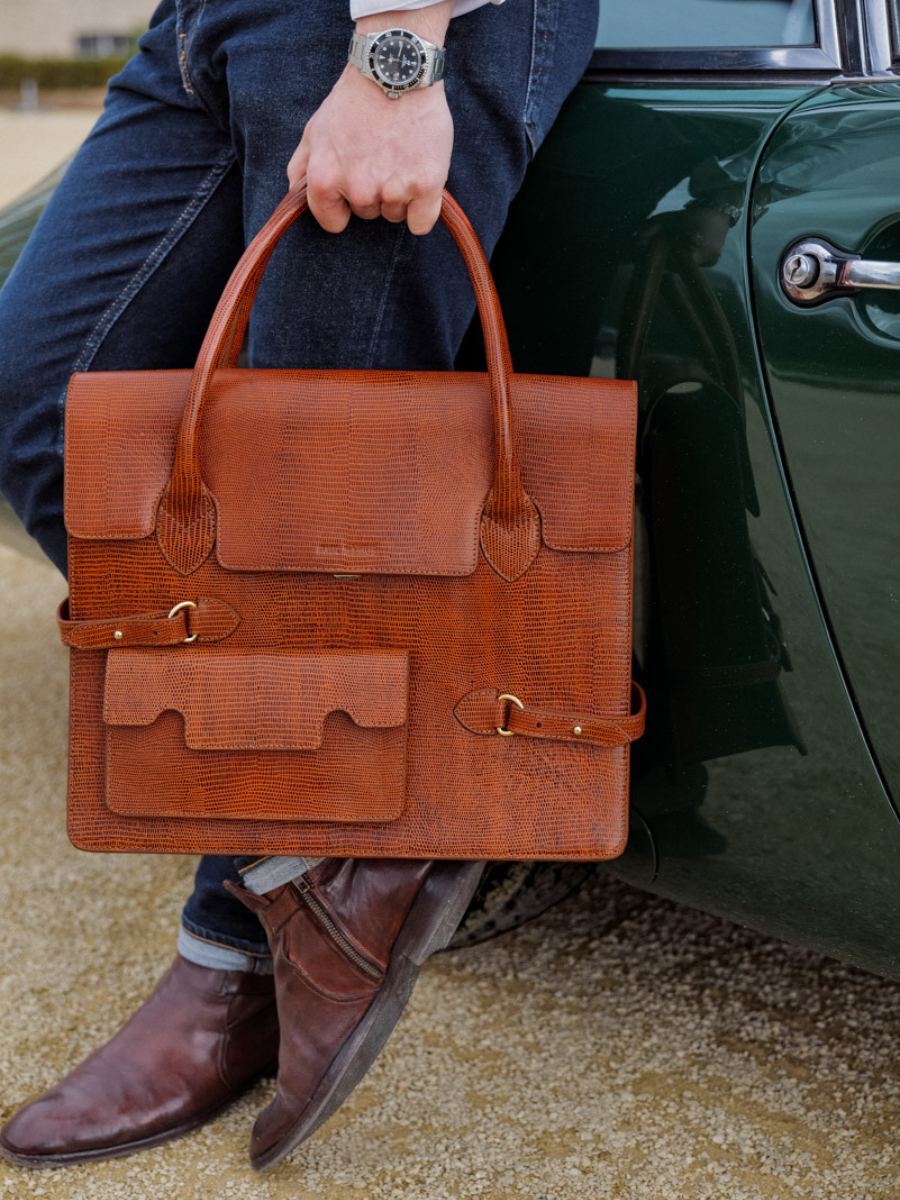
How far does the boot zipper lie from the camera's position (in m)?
1.57

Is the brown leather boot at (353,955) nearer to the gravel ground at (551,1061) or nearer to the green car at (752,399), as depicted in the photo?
the gravel ground at (551,1061)

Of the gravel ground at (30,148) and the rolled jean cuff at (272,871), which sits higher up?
the rolled jean cuff at (272,871)

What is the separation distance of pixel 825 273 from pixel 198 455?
686 mm

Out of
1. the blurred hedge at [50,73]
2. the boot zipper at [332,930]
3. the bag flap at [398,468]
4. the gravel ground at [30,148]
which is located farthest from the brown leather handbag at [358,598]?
the blurred hedge at [50,73]

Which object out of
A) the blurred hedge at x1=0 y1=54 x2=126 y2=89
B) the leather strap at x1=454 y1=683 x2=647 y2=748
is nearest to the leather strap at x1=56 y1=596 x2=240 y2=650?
the leather strap at x1=454 y1=683 x2=647 y2=748

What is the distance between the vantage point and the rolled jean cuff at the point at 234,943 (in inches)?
71.9

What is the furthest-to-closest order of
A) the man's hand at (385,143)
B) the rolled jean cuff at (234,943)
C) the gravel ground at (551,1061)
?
1. the rolled jean cuff at (234,943)
2. the gravel ground at (551,1061)
3. the man's hand at (385,143)

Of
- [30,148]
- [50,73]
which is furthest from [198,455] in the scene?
[50,73]

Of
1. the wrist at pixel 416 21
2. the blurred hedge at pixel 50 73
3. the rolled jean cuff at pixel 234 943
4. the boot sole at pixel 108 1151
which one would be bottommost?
the blurred hedge at pixel 50 73

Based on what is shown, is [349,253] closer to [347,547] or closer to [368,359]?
[368,359]

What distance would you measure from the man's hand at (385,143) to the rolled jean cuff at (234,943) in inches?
39.1

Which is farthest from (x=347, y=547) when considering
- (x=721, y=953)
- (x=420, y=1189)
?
(x=721, y=953)

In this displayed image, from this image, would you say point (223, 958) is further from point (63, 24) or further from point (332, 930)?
point (63, 24)

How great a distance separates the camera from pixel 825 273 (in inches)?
52.4
